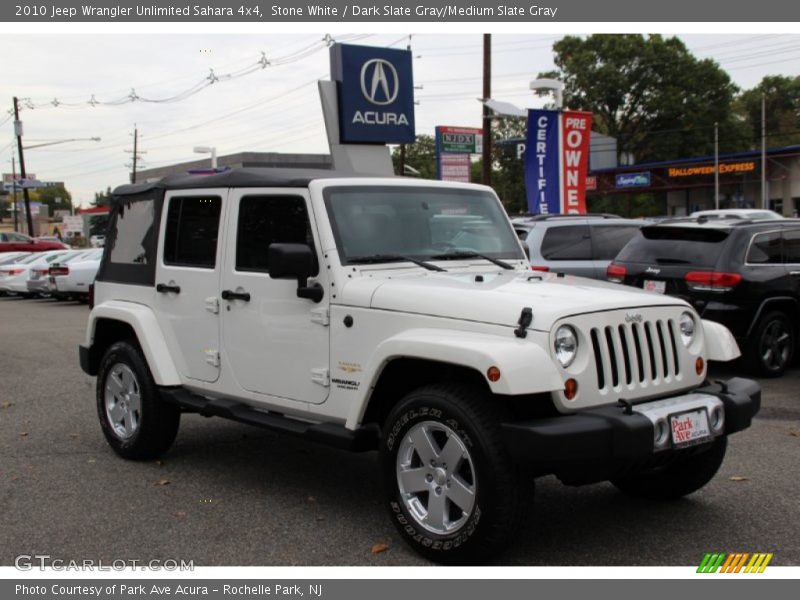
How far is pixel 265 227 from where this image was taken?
5.62 metres

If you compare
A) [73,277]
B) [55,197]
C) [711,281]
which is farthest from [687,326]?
[55,197]

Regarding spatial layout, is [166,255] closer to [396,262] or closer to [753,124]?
[396,262]

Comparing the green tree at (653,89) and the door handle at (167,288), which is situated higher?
the green tree at (653,89)

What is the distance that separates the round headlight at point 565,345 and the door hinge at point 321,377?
143 centimetres

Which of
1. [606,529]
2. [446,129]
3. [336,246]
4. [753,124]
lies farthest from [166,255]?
[753,124]

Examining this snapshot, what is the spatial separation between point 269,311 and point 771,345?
6.48 metres

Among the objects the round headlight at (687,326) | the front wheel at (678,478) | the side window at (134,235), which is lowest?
the front wheel at (678,478)

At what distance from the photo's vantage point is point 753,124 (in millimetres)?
78562

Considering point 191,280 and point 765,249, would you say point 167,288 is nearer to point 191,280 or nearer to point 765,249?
point 191,280

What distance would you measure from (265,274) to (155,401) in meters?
1.50

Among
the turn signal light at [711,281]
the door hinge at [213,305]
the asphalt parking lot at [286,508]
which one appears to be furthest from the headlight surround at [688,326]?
the turn signal light at [711,281]

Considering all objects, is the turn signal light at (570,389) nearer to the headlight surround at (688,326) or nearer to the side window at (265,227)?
the headlight surround at (688,326)

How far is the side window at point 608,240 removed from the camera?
12430 millimetres

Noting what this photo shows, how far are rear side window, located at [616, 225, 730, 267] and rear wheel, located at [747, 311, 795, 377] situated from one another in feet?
2.87
